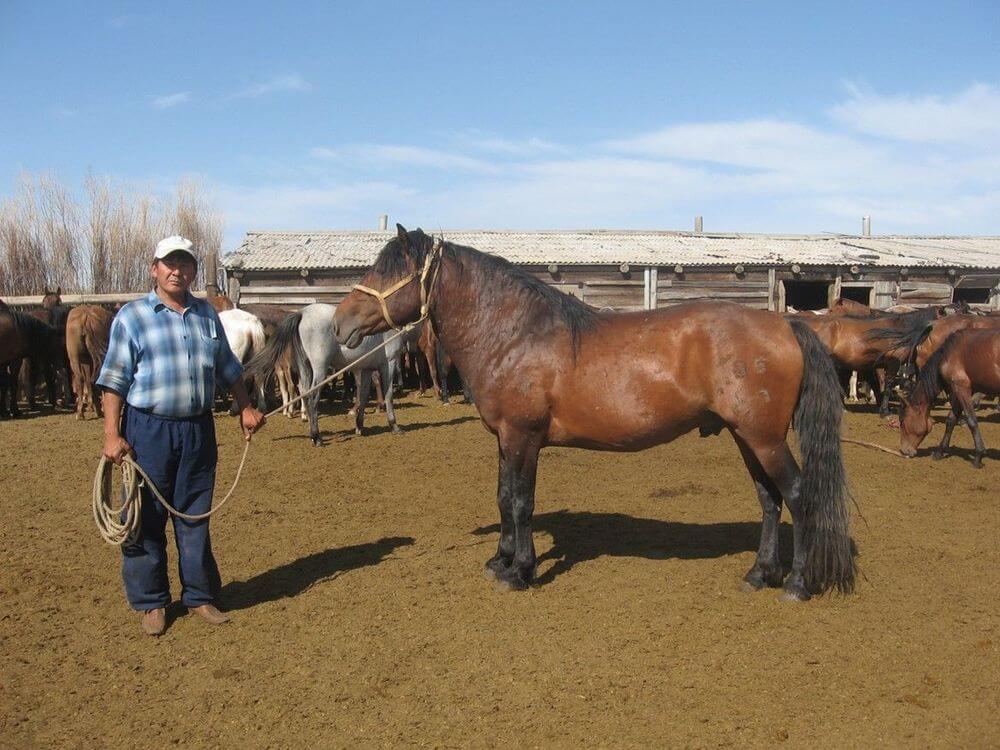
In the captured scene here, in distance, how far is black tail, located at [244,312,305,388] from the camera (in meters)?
9.70

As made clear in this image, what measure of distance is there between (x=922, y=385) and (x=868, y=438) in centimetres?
195

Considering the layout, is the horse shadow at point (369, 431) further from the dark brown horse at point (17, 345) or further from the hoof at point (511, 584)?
the dark brown horse at point (17, 345)

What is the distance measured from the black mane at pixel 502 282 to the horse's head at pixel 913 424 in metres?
5.85

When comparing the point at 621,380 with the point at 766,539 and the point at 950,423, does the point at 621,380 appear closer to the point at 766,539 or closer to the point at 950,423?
the point at 766,539

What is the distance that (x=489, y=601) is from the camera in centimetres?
457

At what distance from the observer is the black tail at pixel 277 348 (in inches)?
382

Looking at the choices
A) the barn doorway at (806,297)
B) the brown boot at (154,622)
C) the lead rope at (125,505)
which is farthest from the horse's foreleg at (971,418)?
the barn doorway at (806,297)

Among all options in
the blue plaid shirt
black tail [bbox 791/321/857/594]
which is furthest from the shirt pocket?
black tail [bbox 791/321/857/594]

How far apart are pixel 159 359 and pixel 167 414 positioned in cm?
31

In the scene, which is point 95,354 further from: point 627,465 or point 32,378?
point 627,465

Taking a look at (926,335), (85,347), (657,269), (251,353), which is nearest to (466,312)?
(251,353)

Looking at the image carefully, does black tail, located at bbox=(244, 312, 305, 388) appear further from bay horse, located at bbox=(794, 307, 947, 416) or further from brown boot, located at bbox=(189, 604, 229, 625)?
bay horse, located at bbox=(794, 307, 947, 416)

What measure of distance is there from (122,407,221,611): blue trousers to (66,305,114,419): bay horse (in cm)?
1040

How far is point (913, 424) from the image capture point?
8.76 metres
